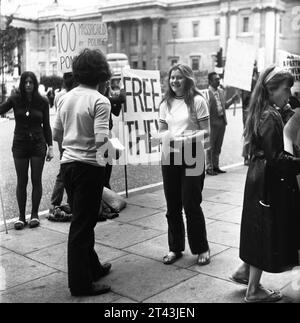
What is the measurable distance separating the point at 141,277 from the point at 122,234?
1275 mm

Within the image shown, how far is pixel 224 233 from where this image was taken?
5285mm

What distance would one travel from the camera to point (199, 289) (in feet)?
12.4

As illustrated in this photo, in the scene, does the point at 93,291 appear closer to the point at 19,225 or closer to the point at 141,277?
the point at 141,277

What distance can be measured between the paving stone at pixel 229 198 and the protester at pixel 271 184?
331 cm

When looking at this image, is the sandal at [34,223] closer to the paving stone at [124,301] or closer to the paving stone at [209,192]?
the paving stone at [124,301]

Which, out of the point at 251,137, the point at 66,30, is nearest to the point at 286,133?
the point at 251,137

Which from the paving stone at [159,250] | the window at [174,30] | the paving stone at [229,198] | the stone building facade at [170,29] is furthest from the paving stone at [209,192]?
the window at [174,30]

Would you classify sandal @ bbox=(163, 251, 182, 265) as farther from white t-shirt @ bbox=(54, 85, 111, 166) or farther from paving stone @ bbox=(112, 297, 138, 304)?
white t-shirt @ bbox=(54, 85, 111, 166)

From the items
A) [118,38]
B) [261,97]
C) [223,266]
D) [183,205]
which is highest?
[118,38]

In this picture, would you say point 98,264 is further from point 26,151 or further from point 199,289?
point 26,151

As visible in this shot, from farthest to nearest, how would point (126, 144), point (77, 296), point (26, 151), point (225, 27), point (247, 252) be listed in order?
point (225, 27)
point (126, 144)
point (26, 151)
point (77, 296)
point (247, 252)

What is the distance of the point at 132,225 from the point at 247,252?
2.41 metres

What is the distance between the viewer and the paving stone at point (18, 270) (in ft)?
13.2

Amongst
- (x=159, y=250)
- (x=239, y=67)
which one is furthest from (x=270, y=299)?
(x=239, y=67)
